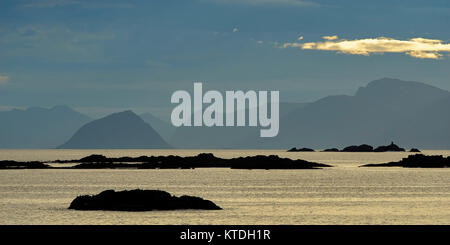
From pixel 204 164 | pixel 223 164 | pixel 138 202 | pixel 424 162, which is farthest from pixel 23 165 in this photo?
pixel 138 202

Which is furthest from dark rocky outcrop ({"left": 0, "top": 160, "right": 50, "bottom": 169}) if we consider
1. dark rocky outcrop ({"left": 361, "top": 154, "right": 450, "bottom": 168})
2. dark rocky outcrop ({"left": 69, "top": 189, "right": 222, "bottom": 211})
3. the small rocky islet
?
dark rocky outcrop ({"left": 69, "top": 189, "right": 222, "bottom": 211})

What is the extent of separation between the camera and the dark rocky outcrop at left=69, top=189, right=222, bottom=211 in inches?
2028

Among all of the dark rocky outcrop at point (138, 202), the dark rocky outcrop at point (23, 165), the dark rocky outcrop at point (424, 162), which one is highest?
the dark rocky outcrop at point (424, 162)

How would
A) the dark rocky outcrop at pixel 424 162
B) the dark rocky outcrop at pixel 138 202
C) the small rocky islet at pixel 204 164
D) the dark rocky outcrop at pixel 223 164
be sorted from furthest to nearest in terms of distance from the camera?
1. the dark rocky outcrop at pixel 424 162
2. the dark rocky outcrop at pixel 223 164
3. the small rocky islet at pixel 204 164
4. the dark rocky outcrop at pixel 138 202

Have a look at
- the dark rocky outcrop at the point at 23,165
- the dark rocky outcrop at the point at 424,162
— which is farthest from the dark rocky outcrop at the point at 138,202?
the dark rocky outcrop at the point at 424,162

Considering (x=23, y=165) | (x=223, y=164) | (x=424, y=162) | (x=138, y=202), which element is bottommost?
(x=138, y=202)

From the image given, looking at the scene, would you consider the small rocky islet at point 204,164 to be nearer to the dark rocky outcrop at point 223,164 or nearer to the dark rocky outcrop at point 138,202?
the dark rocky outcrop at point 223,164

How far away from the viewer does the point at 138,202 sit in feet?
169

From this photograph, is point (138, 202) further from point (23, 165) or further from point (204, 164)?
point (204, 164)

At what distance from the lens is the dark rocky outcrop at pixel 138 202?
2028 inches
